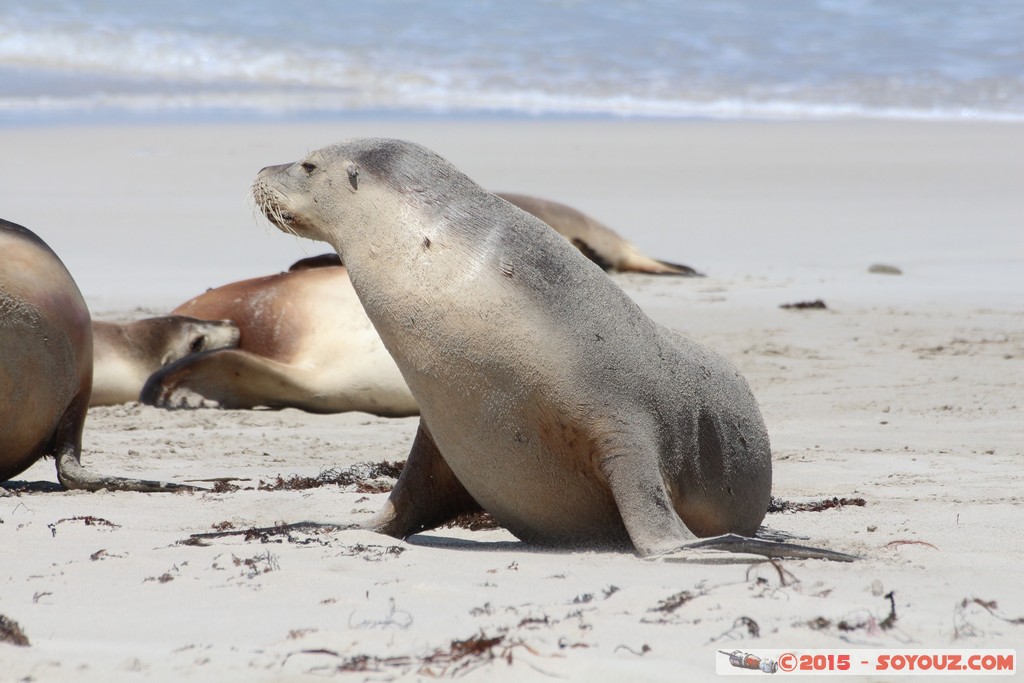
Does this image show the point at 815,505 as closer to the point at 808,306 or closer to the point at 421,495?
the point at 421,495

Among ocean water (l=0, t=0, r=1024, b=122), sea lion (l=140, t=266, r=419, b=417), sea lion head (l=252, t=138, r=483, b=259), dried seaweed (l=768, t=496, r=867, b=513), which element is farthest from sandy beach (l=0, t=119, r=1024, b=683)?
ocean water (l=0, t=0, r=1024, b=122)

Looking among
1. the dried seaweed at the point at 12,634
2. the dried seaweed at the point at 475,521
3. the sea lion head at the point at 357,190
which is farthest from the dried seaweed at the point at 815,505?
the dried seaweed at the point at 12,634

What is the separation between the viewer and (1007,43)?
934 inches

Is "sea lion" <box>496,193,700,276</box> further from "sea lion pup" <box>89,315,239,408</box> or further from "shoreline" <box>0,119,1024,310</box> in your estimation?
"sea lion pup" <box>89,315,239,408</box>

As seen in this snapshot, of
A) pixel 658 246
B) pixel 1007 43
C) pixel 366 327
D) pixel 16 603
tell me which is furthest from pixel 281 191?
pixel 1007 43

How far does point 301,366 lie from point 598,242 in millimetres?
4106

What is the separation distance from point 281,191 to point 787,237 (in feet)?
25.2

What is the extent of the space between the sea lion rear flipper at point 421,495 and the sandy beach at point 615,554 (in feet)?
0.20

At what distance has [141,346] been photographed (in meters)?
6.97

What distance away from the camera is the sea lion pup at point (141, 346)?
6.84 metres

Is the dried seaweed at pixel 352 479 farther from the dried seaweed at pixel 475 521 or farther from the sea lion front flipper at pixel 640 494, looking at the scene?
the sea lion front flipper at pixel 640 494

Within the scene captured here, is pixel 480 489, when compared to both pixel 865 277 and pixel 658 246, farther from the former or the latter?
pixel 658 246

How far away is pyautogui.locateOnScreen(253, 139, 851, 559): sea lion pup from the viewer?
11.7 ft

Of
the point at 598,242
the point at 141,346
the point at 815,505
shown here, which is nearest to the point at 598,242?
the point at 598,242
